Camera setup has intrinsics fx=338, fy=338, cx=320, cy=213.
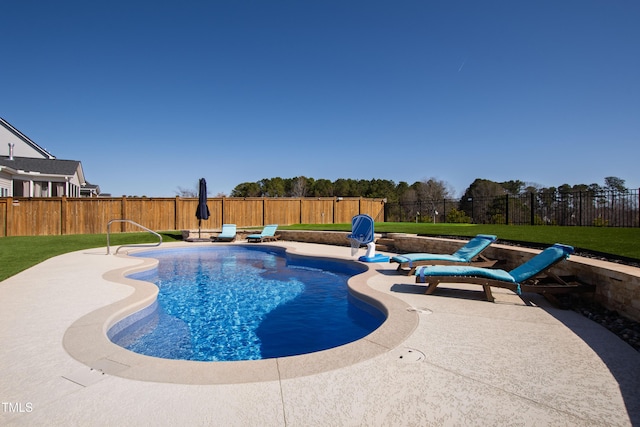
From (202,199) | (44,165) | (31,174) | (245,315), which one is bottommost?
(245,315)

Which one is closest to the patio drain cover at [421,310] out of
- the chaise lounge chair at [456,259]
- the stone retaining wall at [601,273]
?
the stone retaining wall at [601,273]

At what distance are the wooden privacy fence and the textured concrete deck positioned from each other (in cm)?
1632

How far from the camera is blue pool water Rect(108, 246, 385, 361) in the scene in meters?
4.29

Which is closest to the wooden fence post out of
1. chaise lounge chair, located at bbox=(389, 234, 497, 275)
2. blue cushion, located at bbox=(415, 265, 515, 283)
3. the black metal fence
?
chaise lounge chair, located at bbox=(389, 234, 497, 275)

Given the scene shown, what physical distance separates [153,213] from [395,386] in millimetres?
19709

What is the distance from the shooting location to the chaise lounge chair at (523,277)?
493 cm

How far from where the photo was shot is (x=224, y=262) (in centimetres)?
1105

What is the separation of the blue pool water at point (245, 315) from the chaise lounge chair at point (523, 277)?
1.23 meters

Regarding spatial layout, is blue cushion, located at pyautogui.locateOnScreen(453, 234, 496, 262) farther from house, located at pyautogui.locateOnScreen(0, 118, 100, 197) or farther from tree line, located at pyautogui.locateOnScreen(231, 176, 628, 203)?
tree line, located at pyautogui.locateOnScreen(231, 176, 628, 203)

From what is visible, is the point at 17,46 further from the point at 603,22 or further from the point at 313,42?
the point at 603,22

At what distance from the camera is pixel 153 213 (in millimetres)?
19375

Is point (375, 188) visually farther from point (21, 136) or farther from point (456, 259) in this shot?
point (456, 259)

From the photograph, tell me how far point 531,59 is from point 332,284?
39.2 feet

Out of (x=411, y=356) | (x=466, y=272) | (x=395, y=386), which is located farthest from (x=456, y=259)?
(x=395, y=386)
